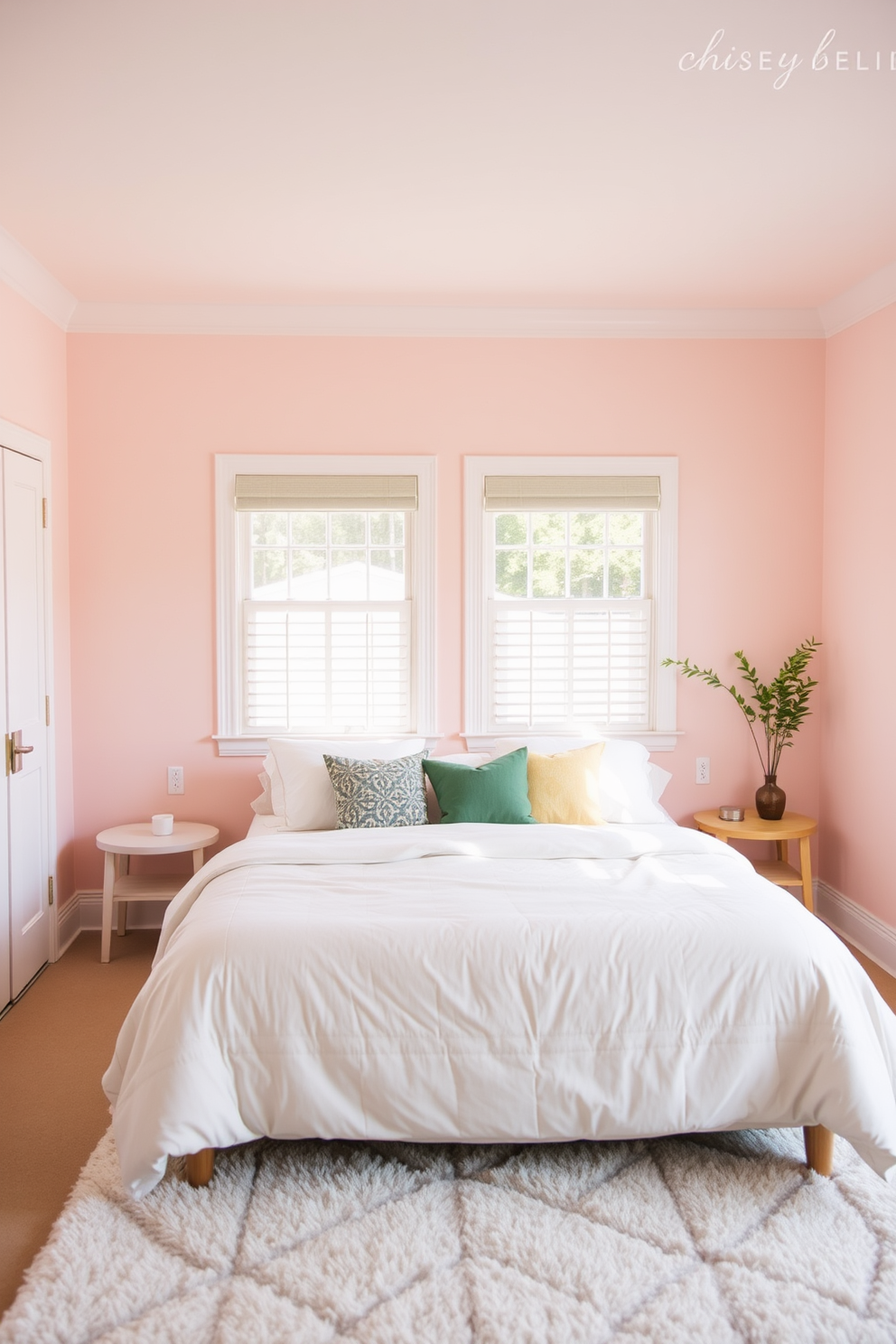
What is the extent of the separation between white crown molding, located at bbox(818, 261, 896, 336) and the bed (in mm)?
2712

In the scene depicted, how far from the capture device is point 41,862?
150 inches

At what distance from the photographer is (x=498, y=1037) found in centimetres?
224

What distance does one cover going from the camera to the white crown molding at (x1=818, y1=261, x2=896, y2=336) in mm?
3660

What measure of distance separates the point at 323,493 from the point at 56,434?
3.92 feet

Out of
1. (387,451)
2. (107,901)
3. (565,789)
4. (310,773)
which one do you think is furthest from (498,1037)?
(387,451)

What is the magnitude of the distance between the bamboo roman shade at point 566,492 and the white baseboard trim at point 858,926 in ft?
6.61

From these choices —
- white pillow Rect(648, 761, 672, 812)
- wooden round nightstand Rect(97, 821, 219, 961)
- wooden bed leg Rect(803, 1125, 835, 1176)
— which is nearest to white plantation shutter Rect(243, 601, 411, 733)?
wooden round nightstand Rect(97, 821, 219, 961)

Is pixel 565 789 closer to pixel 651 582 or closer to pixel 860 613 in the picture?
pixel 651 582

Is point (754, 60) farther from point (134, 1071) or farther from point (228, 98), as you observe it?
point (134, 1071)

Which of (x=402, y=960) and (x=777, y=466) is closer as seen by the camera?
(x=402, y=960)

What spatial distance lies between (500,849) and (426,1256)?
4.18 feet

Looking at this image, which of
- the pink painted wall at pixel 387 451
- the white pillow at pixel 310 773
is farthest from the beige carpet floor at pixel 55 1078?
the white pillow at pixel 310 773

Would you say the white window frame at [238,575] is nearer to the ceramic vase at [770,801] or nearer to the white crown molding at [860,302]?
the ceramic vase at [770,801]

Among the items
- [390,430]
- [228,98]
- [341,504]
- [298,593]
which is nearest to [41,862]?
[298,593]
